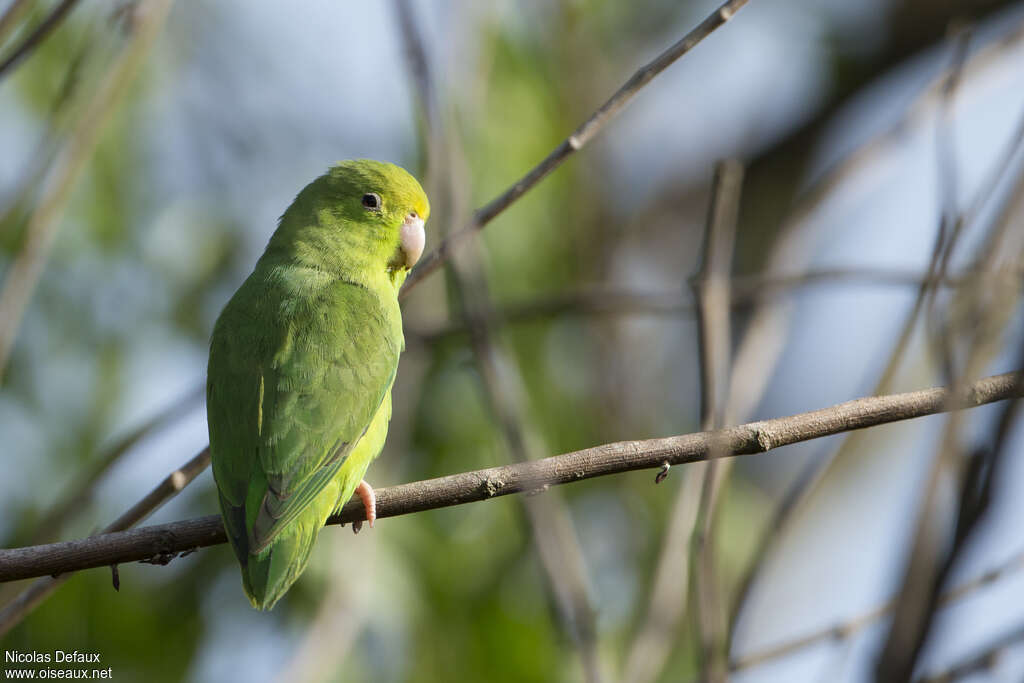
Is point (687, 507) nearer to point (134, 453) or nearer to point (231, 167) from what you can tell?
point (134, 453)

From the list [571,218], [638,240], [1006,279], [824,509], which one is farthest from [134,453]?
[638,240]

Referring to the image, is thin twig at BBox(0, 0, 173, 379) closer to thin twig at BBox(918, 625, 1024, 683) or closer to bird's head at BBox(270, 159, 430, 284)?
bird's head at BBox(270, 159, 430, 284)

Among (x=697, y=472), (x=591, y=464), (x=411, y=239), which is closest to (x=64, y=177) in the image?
(x=411, y=239)

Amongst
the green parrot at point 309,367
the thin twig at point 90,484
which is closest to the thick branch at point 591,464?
the green parrot at point 309,367

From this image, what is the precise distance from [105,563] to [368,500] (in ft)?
2.64

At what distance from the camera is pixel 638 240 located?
7996mm

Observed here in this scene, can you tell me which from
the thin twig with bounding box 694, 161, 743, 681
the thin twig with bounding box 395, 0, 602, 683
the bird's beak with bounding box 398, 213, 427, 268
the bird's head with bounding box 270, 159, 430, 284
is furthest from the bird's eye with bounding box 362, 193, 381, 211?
the thin twig with bounding box 694, 161, 743, 681

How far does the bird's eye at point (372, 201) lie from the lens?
4000mm

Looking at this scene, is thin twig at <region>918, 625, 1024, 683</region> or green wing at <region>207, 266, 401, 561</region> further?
green wing at <region>207, 266, 401, 561</region>

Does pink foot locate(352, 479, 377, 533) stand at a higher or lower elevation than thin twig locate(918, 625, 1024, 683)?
higher

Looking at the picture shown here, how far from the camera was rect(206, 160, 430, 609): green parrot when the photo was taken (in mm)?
2869

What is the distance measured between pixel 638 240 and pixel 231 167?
3498 millimetres

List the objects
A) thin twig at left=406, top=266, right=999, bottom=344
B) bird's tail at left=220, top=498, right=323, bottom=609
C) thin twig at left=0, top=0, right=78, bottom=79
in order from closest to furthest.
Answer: thin twig at left=0, top=0, right=78, bottom=79 → bird's tail at left=220, top=498, right=323, bottom=609 → thin twig at left=406, top=266, right=999, bottom=344

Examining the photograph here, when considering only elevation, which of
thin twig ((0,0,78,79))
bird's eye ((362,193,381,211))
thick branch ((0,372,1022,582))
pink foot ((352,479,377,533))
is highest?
bird's eye ((362,193,381,211))
